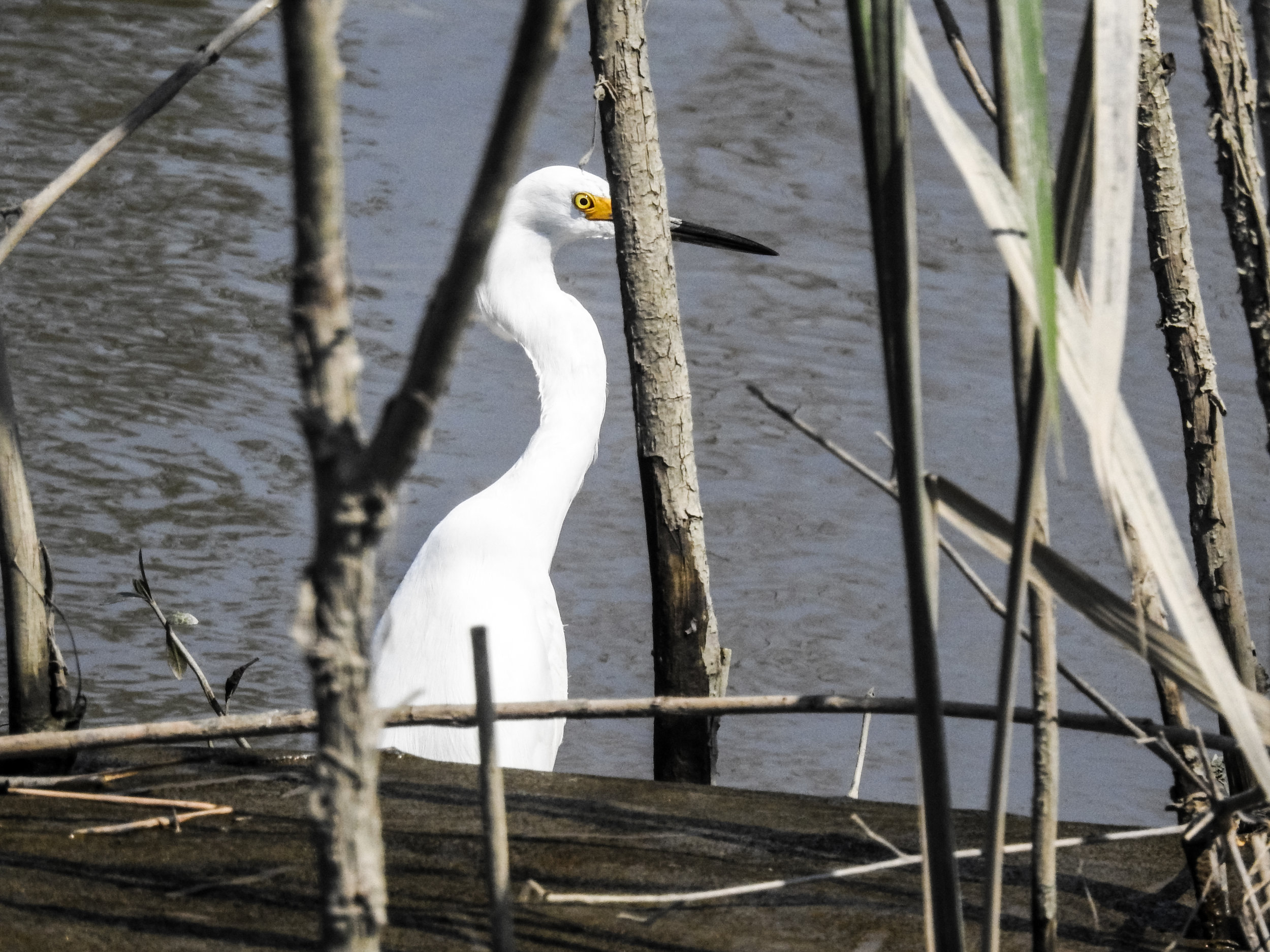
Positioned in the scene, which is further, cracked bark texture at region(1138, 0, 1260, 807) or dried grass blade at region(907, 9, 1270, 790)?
cracked bark texture at region(1138, 0, 1260, 807)

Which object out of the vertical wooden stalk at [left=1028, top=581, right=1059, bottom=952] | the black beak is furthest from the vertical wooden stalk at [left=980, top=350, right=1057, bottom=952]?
the black beak

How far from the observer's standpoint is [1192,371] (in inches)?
64.1

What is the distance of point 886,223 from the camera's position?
73 centimetres

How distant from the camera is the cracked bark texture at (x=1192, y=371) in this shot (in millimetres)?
1579

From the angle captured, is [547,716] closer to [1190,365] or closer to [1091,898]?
[1091,898]

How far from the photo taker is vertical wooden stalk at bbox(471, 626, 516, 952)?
0.80m

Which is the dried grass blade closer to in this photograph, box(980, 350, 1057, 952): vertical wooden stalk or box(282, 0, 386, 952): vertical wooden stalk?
box(980, 350, 1057, 952): vertical wooden stalk

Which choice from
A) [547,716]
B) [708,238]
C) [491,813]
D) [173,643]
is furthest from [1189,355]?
[708,238]

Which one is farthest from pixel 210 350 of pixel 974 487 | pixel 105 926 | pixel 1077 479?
pixel 105 926

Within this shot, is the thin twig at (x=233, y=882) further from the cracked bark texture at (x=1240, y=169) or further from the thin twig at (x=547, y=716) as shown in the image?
the cracked bark texture at (x=1240, y=169)

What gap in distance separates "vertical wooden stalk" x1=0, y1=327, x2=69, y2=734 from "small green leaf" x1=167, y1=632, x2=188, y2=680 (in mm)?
417

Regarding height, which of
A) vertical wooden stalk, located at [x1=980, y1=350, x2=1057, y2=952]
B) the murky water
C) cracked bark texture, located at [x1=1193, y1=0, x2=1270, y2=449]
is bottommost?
the murky water

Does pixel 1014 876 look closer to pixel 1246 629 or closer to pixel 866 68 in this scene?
pixel 1246 629

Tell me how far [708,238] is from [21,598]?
2123 millimetres
